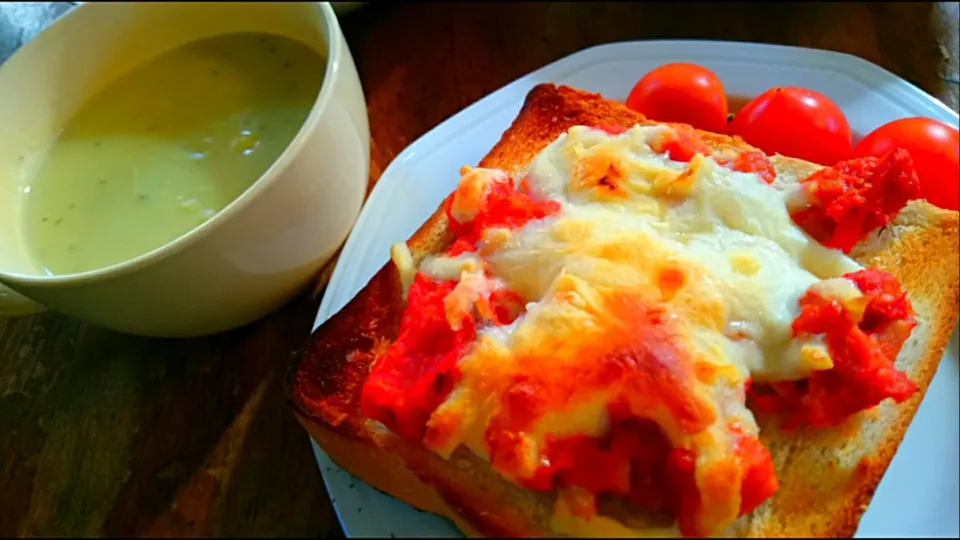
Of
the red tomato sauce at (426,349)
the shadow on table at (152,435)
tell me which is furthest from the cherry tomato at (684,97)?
the shadow on table at (152,435)

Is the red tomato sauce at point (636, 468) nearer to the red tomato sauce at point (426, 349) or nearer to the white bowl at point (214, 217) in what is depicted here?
the red tomato sauce at point (426, 349)

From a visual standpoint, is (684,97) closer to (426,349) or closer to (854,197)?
(854,197)

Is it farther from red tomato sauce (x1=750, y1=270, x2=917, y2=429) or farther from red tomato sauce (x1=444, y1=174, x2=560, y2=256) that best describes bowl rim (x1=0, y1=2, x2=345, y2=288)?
red tomato sauce (x1=750, y1=270, x2=917, y2=429)

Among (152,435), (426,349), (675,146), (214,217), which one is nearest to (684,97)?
(675,146)

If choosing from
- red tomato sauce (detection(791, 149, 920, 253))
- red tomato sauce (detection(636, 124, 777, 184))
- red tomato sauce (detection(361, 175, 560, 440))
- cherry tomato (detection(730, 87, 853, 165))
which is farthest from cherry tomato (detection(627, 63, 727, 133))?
red tomato sauce (detection(361, 175, 560, 440))

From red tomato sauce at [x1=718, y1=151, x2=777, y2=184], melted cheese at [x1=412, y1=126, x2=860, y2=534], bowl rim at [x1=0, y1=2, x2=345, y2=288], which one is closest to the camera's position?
melted cheese at [x1=412, y1=126, x2=860, y2=534]
